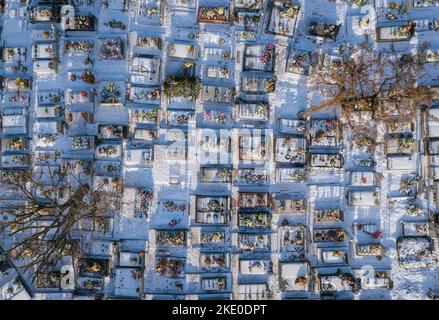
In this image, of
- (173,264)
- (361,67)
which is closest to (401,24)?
(361,67)

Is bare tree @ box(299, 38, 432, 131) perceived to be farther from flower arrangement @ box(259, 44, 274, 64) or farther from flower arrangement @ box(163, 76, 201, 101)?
flower arrangement @ box(163, 76, 201, 101)

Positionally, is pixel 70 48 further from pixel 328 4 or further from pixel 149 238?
pixel 328 4

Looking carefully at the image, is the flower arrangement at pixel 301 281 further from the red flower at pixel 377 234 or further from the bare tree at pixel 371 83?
the bare tree at pixel 371 83

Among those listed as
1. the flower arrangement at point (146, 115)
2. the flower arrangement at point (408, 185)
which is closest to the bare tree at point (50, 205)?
the flower arrangement at point (146, 115)

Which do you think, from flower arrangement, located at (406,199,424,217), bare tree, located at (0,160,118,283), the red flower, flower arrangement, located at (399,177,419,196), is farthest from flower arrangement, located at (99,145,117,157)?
flower arrangement, located at (406,199,424,217)

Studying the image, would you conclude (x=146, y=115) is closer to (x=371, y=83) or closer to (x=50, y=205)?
(x=50, y=205)

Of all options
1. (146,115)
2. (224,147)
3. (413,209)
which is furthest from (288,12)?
(413,209)
